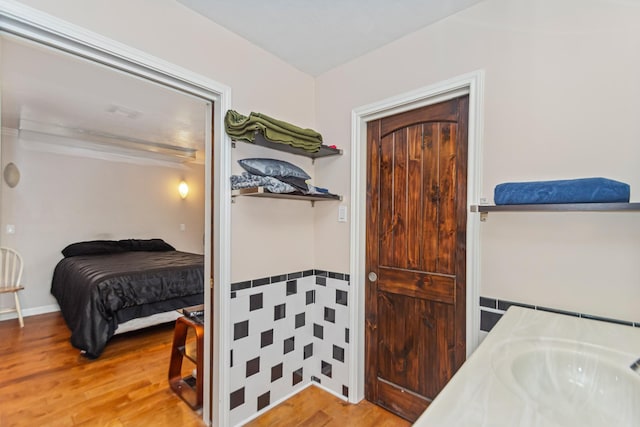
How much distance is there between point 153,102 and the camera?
9.15 feet

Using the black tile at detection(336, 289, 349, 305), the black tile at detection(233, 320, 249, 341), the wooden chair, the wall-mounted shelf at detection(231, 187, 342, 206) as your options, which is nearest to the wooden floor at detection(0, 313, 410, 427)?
the black tile at detection(233, 320, 249, 341)

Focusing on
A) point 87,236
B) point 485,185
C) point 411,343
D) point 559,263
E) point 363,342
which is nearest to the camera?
point 559,263

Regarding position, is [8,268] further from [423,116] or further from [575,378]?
[575,378]

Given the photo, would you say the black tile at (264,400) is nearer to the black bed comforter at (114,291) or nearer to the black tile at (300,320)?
the black tile at (300,320)

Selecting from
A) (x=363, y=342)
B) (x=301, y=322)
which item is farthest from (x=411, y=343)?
(x=301, y=322)

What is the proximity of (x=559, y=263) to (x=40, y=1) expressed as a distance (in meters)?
2.40

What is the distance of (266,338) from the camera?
6.47 feet

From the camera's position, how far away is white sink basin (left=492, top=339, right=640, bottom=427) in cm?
77

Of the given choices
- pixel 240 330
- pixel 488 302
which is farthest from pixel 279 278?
pixel 488 302

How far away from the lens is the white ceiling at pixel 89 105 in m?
2.13

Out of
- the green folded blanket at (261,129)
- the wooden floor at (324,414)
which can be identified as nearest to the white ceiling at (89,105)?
the green folded blanket at (261,129)

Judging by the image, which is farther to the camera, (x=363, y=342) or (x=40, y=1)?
(x=363, y=342)

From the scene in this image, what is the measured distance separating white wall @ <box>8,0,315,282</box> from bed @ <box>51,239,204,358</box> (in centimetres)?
186

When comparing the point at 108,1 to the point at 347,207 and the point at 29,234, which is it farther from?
the point at 29,234
